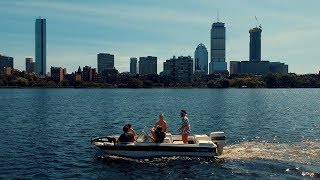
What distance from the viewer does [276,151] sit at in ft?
111

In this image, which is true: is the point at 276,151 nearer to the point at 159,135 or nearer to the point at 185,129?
the point at 185,129

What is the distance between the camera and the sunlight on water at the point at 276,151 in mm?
30906

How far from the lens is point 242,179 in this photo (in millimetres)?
26078

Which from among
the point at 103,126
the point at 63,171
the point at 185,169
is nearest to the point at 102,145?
the point at 63,171

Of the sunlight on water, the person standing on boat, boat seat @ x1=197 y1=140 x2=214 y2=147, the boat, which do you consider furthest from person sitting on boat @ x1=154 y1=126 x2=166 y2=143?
the sunlight on water

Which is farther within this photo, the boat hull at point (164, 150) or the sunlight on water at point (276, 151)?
the boat hull at point (164, 150)

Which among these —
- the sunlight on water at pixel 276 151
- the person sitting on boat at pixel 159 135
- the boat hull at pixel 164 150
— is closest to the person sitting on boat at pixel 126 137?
the boat hull at pixel 164 150

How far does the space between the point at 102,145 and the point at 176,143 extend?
205 inches

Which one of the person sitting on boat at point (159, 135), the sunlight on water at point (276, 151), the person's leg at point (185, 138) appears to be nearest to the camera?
the sunlight on water at point (276, 151)

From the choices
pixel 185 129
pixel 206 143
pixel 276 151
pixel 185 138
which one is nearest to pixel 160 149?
pixel 185 138

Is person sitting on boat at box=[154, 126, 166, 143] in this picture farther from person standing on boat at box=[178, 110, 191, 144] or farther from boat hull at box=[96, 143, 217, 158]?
person standing on boat at box=[178, 110, 191, 144]

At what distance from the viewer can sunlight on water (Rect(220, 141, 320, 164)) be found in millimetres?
30906

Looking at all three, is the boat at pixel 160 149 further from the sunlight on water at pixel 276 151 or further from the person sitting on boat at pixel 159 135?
the sunlight on water at pixel 276 151

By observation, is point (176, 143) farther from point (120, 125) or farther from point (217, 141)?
point (120, 125)
